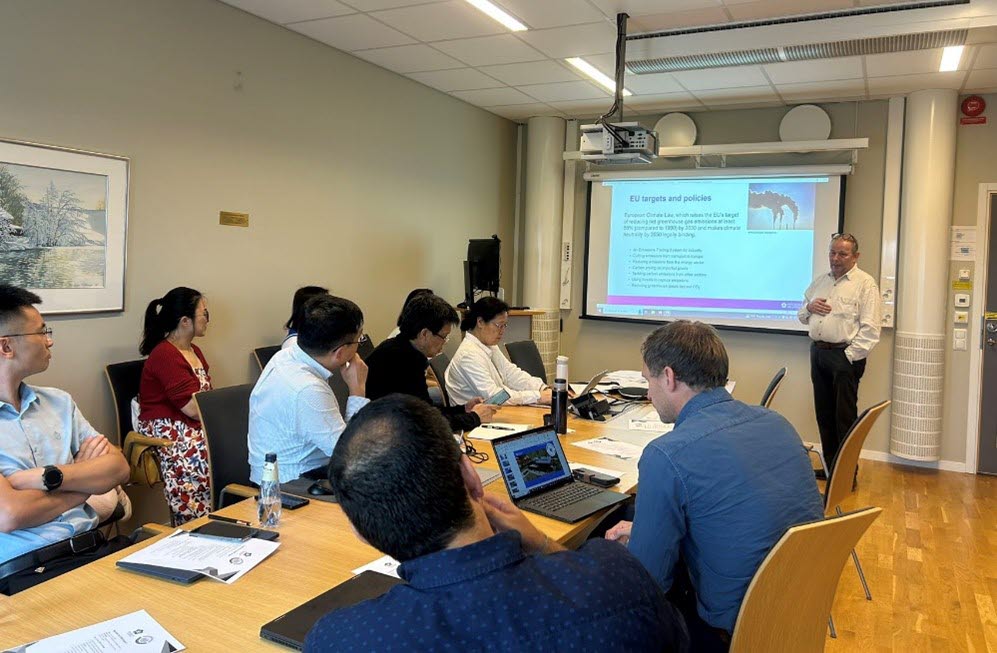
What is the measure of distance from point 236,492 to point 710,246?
4.90m

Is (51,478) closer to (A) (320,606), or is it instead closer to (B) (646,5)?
(A) (320,606)

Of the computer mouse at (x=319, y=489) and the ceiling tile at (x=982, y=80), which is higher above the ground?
the ceiling tile at (x=982, y=80)

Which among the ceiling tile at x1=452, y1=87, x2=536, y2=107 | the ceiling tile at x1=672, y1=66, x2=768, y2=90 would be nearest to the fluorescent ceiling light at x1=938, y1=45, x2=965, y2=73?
the ceiling tile at x1=672, y1=66, x2=768, y2=90

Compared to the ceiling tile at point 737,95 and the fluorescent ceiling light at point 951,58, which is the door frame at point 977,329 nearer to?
the fluorescent ceiling light at point 951,58

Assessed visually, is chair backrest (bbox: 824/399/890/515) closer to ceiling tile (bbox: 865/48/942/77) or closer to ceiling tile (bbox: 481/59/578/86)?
ceiling tile (bbox: 865/48/942/77)

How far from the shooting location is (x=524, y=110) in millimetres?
6676

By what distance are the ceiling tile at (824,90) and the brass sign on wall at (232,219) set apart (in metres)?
3.89

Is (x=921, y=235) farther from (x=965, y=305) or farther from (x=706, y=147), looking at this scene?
(x=706, y=147)

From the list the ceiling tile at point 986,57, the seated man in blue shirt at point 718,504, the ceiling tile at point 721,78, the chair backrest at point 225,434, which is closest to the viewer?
the seated man in blue shirt at point 718,504

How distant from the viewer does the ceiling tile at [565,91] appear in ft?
18.8

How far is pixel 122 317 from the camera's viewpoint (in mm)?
3762

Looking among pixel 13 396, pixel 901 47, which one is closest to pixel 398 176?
pixel 901 47

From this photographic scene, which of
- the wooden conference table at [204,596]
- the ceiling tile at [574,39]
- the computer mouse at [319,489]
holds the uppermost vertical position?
the ceiling tile at [574,39]

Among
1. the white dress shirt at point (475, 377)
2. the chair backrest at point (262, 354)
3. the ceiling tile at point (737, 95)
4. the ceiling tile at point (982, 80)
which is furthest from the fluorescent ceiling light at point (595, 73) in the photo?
the chair backrest at point (262, 354)
